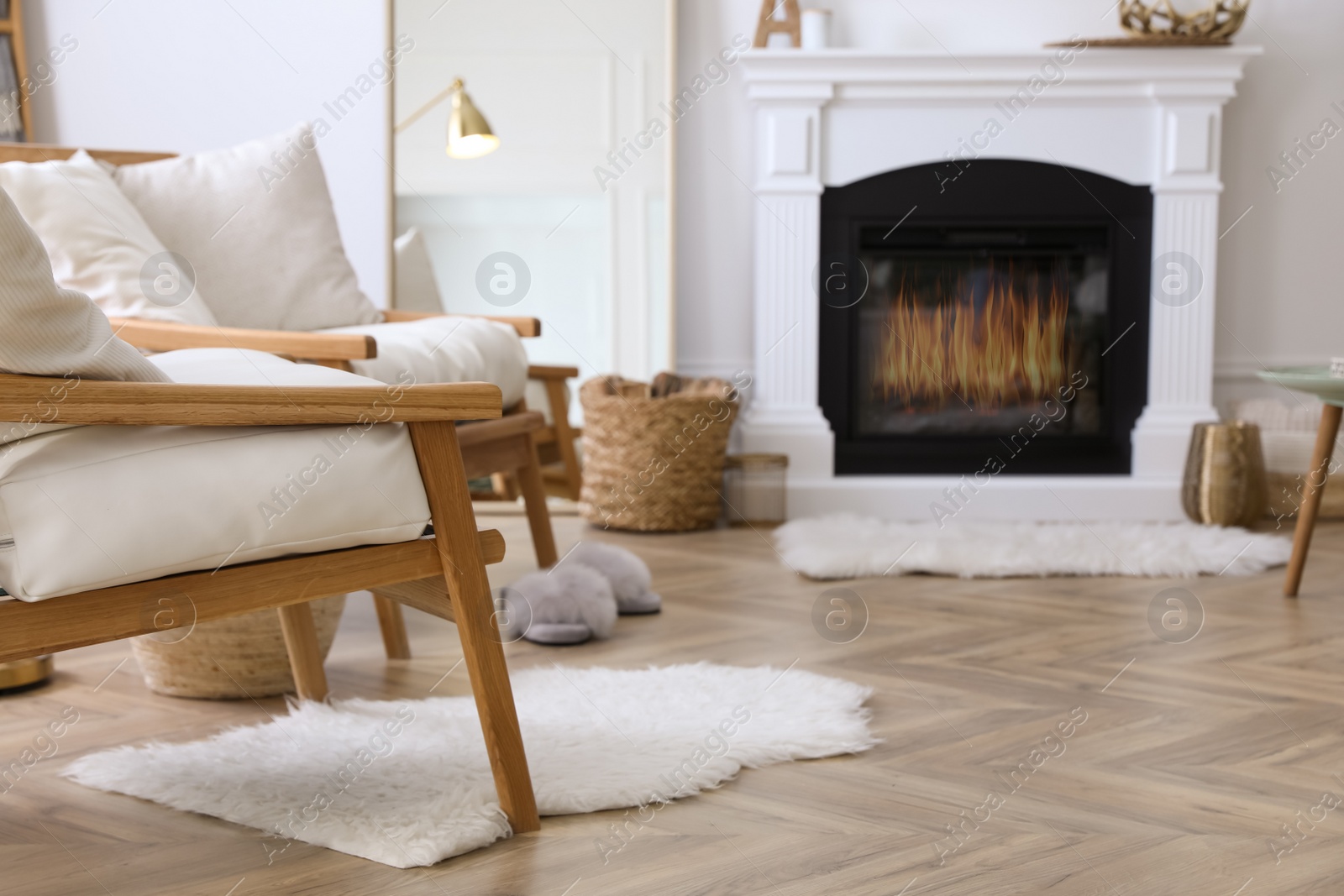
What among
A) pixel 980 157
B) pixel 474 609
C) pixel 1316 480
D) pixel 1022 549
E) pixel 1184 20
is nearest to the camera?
pixel 474 609

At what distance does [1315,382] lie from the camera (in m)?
2.32

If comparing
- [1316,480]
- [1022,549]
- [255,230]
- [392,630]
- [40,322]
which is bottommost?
[1022,549]

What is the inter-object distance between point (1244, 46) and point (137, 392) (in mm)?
3714

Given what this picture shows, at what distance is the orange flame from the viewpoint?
3854 mm

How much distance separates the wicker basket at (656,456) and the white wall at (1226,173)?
0.51m

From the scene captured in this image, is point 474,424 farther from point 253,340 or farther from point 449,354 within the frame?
point 253,340

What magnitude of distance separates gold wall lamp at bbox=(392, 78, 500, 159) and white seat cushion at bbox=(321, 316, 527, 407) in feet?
2.98

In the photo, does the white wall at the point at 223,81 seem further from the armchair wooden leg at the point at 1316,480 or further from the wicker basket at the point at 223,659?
the armchair wooden leg at the point at 1316,480

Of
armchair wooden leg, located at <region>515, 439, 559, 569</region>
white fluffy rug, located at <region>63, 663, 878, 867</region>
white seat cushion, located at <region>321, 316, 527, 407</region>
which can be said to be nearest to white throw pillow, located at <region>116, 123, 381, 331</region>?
white seat cushion, located at <region>321, 316, 527, 407</region>

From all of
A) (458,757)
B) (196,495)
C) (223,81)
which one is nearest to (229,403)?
(196,495)

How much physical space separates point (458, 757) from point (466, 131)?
89.2 inches

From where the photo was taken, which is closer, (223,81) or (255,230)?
(255,230)

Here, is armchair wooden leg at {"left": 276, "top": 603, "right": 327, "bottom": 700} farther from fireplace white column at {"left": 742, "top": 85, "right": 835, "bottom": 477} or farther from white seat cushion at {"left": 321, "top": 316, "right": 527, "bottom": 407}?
fireplace white column at {"left": 742, "top": 85, "right": 835, "bottom": 477}

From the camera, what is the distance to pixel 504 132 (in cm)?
379
